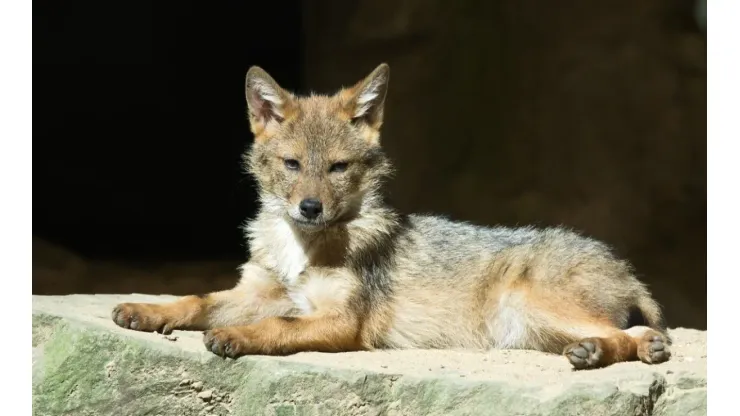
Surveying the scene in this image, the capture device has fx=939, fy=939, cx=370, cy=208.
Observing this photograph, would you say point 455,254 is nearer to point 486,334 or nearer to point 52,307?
point 486,334

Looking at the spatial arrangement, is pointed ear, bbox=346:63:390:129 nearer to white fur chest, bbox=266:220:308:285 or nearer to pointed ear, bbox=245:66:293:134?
pointed ear, bbox=245:66:293:134

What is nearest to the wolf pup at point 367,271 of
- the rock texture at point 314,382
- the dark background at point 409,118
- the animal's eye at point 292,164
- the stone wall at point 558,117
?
the animal's eye at point 292,164

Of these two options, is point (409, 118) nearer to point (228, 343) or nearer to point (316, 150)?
point (316, 150)

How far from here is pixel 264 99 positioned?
6.80 meters

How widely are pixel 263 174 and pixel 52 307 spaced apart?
5.76ft

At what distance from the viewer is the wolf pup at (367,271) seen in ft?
21.0

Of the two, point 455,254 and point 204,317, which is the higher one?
point 455,254

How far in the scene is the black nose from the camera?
20.8ft

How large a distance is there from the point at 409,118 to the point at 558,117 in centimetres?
179

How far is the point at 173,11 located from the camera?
12.4 meters

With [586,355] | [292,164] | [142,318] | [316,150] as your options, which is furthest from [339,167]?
[586,355]

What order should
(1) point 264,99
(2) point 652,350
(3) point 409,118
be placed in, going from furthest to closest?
(3) point 409,118
(1) point 264,99
(2) point 652,350

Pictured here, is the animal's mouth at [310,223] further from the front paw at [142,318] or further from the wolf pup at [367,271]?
the front paw at [142,318]

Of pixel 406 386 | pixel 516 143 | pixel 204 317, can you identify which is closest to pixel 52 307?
pixel 204 317
